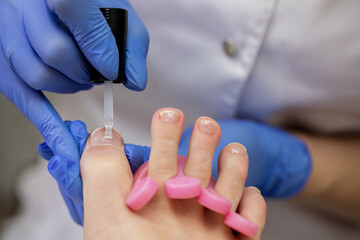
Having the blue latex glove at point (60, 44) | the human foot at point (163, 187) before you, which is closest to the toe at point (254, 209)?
the human foot at point (163, 187)

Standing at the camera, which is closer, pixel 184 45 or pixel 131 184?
pixel 131 184

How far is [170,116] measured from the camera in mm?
510

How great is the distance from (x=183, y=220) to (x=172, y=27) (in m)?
0.40

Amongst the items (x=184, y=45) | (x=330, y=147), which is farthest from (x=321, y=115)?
(x=184, y=45)

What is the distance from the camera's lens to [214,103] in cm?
78

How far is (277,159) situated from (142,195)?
0.38 metres

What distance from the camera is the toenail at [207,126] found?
1.72 feet

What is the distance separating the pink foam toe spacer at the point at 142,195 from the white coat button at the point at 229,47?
1.14 ft

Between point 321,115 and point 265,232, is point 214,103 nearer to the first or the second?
point 321,115

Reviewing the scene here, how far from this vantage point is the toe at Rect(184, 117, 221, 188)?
1.73 feet

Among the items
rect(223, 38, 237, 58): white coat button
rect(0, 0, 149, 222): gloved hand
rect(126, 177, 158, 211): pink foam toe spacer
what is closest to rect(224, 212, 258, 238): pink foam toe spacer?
rect(126, 177, 158, 211): pink foam toe spacer

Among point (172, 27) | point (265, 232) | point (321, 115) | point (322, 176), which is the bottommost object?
point (265, 232)

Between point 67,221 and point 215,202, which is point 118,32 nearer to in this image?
point 215,202

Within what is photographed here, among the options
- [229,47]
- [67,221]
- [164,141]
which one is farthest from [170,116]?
[67,221]
